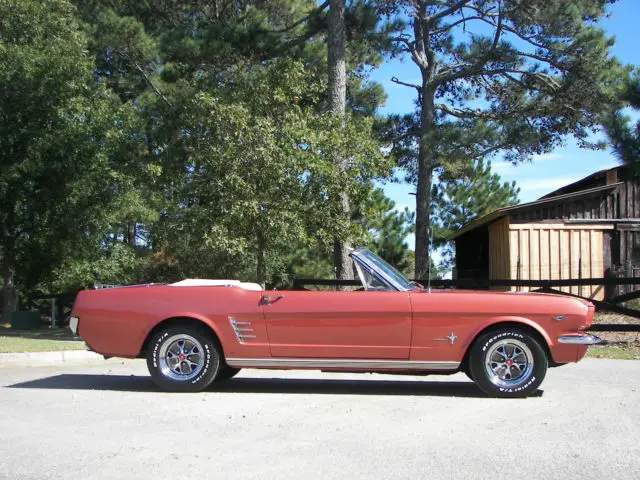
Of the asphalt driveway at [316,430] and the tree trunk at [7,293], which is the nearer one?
the asphalt driveway at [316,430]

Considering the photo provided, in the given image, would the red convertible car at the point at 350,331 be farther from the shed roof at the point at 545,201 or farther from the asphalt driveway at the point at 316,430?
the shed roof at the point at 545,201

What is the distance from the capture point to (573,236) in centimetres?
1925

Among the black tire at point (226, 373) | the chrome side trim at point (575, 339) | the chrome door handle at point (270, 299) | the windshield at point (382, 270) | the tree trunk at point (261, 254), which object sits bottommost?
the black tire at point (226, 373)

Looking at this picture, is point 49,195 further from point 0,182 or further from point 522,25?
point 522,25

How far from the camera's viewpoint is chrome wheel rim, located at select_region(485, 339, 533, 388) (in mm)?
6945

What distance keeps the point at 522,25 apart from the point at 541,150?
11.8 feet

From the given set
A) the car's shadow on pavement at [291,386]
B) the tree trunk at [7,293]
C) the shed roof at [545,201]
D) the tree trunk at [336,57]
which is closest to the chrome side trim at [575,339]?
the car's shadow on pavement at [291,386]

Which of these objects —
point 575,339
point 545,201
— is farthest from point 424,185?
point 575,339

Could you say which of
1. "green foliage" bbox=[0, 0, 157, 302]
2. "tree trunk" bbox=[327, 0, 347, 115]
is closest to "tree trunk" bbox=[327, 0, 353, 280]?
"tree trunk" bbox=[327, 0, 347, 115]

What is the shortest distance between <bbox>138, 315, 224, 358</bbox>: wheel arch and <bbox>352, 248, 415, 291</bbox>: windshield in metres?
1.72

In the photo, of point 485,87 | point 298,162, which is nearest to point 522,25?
point 485,87

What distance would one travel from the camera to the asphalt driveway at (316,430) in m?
4.52

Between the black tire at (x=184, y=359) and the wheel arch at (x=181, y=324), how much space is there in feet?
0.12

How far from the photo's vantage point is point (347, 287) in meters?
15.8
